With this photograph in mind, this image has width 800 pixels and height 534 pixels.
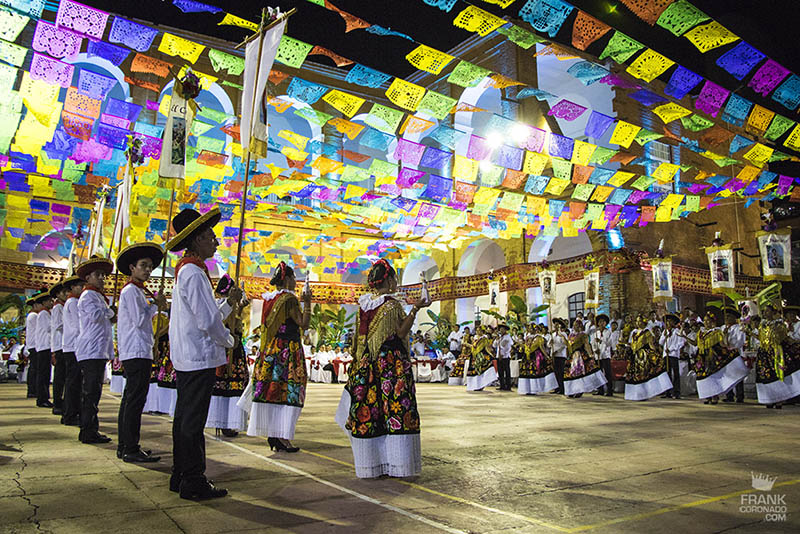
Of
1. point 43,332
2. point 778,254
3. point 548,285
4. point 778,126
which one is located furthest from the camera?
point 548,285

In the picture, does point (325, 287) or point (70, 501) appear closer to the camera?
point (70, 501)

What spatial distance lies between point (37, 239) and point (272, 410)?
1862 centimetres

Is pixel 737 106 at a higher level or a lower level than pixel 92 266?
higher

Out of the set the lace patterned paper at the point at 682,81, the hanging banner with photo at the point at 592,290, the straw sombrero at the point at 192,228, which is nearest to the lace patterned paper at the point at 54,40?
the straw sombrero at the point at 192,228

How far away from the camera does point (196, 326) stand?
10.0 feet

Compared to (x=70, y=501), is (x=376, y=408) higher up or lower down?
higher up

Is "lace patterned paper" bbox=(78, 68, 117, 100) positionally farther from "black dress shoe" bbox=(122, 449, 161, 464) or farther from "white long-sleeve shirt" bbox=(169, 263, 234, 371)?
"white long-sleeve shirt" bbox=(169, 263, 234, 371)

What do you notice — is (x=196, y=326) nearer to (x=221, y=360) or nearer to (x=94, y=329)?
(x=221, y=360)

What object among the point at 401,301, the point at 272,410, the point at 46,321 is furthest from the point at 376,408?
the point at 46,321

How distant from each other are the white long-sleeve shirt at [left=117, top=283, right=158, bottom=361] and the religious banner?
5.05ft

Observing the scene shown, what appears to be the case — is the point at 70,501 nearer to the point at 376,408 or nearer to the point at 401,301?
the point at 376,408

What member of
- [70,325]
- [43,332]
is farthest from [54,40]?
[43,332]

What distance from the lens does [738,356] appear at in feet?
31.0

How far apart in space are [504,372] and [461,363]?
270 centimetres
